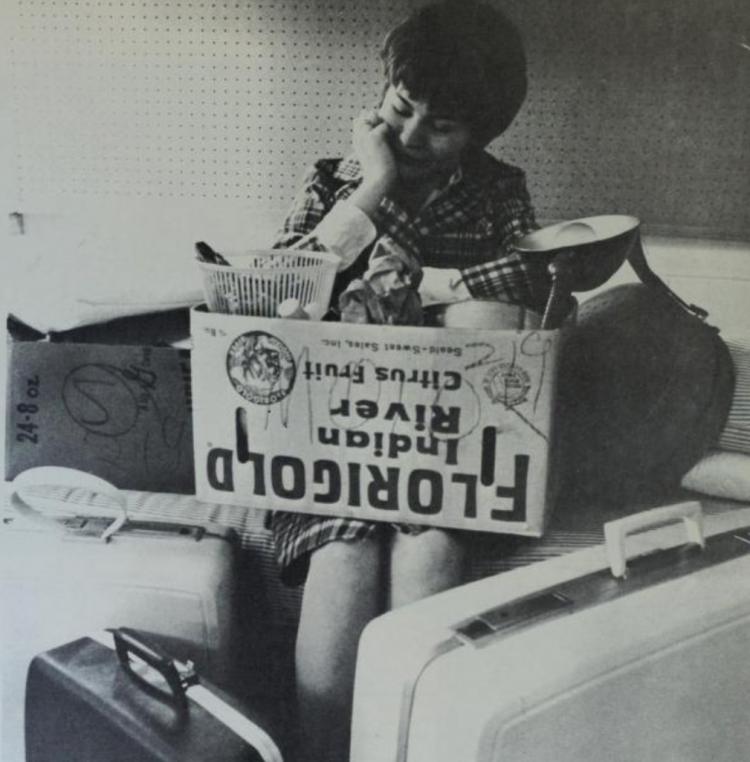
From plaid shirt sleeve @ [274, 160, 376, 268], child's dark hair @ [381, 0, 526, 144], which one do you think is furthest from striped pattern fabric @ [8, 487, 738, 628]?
child's dark hair @ [381, 0, 526, 144]

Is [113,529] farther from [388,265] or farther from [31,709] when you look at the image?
[388,265]

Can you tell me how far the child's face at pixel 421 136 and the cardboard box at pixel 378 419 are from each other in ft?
0.57

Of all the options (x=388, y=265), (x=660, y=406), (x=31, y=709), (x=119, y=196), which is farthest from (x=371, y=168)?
(x=31, y=709)

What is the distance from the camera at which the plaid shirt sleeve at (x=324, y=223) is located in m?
0.77

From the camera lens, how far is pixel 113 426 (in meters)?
0.88

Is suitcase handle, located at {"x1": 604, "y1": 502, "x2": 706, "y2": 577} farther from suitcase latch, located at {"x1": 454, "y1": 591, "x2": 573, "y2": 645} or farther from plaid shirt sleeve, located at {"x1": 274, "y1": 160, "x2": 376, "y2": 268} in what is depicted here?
plaid shirt sleeve, located at {"x1": 274, "y1": 160, "x2": 376, "y2": 268}

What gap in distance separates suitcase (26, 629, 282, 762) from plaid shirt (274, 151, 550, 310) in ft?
1.17

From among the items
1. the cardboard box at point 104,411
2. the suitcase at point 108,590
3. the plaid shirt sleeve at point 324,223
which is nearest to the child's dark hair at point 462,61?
the plaid shirt sleeve at point 324,223

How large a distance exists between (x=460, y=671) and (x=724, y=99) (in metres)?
0.51

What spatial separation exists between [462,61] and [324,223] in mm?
183

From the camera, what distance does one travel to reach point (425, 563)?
775mm

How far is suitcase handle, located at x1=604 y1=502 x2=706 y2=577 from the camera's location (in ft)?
2.16

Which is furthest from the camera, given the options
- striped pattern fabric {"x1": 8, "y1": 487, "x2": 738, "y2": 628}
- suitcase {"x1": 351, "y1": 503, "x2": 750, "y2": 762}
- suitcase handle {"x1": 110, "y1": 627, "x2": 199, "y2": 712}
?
striped pattern fabric {"x1": 8, "y1": 487, "x2": 738, "y2": 628}

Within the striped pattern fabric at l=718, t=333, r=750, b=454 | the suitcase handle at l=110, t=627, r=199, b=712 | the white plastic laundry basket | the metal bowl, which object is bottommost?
the suitcase handle at l=110, t=627, r=199, b=712
